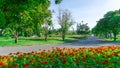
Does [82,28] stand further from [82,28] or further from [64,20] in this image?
[64,20]

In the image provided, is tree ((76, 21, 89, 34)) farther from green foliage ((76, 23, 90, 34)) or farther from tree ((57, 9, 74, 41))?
tree ((57, 9, 74, 41))

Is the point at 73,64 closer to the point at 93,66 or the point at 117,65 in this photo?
the point at 93,66

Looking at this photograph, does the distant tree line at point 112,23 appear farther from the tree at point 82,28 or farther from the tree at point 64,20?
the tree at point 82,28

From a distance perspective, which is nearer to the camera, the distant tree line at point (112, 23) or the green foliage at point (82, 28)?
the distant tree line at point (112, 23)

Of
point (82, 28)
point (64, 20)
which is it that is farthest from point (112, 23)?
point (82, 28)

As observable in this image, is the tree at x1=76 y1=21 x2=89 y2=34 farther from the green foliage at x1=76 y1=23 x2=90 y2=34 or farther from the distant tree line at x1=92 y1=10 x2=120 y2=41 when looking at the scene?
the distant tree line at x1=92 y1=10 x2=120 y2=41

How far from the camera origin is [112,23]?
85062 millimetres

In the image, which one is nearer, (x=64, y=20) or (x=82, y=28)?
(x=64, y=20)

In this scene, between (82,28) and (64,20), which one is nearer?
(64,20)

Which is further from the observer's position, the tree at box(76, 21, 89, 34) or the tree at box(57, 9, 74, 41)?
the tree at box(76, 21, 89, 34)

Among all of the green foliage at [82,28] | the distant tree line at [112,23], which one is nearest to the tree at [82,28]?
the green foliage at [82,28]

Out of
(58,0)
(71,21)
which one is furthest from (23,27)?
(58,0)

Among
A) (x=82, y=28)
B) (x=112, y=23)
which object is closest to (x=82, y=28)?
(x=82, y=28)

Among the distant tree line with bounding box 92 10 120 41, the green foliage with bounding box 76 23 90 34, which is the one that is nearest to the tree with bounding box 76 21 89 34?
the green foliage with bounding box 76 23 90 34
